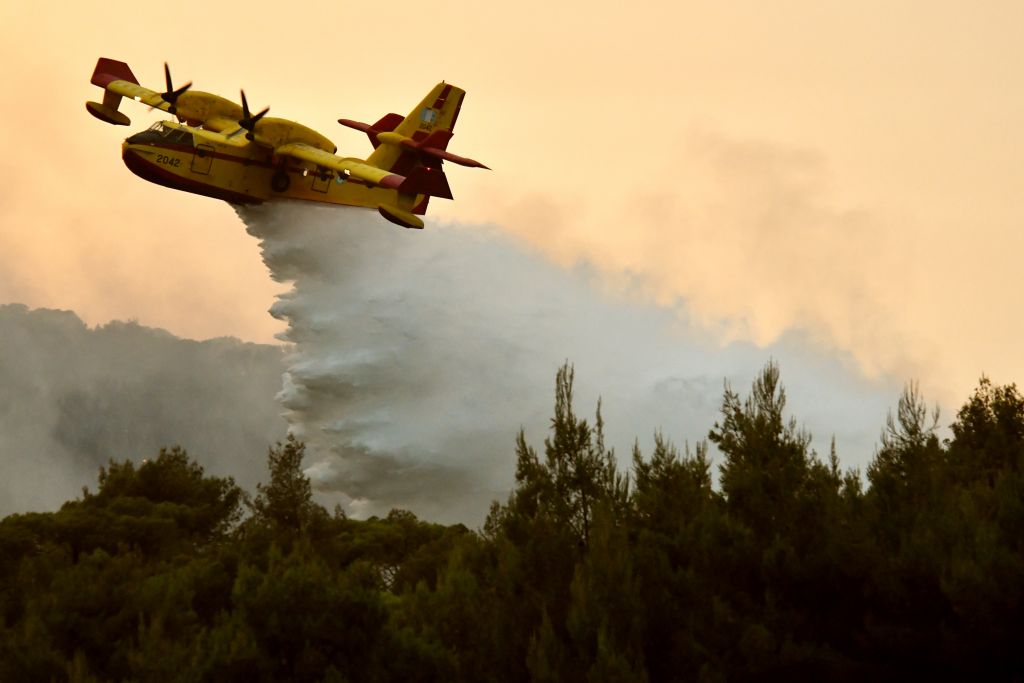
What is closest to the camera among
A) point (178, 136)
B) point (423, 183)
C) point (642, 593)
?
point (642, 593)

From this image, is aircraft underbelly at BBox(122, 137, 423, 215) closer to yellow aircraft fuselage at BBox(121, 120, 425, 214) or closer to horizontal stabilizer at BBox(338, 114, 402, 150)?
yellow aircraft fuselage at BBox(121, 120, 425, 214)

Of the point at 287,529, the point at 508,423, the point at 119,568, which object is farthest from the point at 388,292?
the point at 119,568

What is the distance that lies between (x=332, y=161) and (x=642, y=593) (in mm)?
23388

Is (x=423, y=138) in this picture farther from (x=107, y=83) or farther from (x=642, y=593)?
(x=642, y=593)

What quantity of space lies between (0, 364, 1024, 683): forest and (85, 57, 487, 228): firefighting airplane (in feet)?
47.7

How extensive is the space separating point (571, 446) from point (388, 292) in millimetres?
28835

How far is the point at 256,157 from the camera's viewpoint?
47.8 metres

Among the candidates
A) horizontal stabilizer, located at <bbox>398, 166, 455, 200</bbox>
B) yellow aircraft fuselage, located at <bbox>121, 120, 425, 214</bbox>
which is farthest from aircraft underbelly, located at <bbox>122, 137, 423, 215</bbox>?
horizontal stabilizer, located at <bbox>398, 166, 455, 200</bbox>

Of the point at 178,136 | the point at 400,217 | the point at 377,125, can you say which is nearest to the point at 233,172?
the point at 178,136

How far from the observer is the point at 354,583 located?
28.4 meters

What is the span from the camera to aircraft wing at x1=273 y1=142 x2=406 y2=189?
1849 inches

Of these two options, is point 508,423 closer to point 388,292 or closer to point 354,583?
point 388,292

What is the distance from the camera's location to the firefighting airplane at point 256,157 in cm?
4528

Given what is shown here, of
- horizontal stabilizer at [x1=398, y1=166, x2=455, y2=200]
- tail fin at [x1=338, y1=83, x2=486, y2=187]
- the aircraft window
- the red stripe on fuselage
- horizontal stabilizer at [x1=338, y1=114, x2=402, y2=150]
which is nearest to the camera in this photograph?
the red stripe on fuselage
